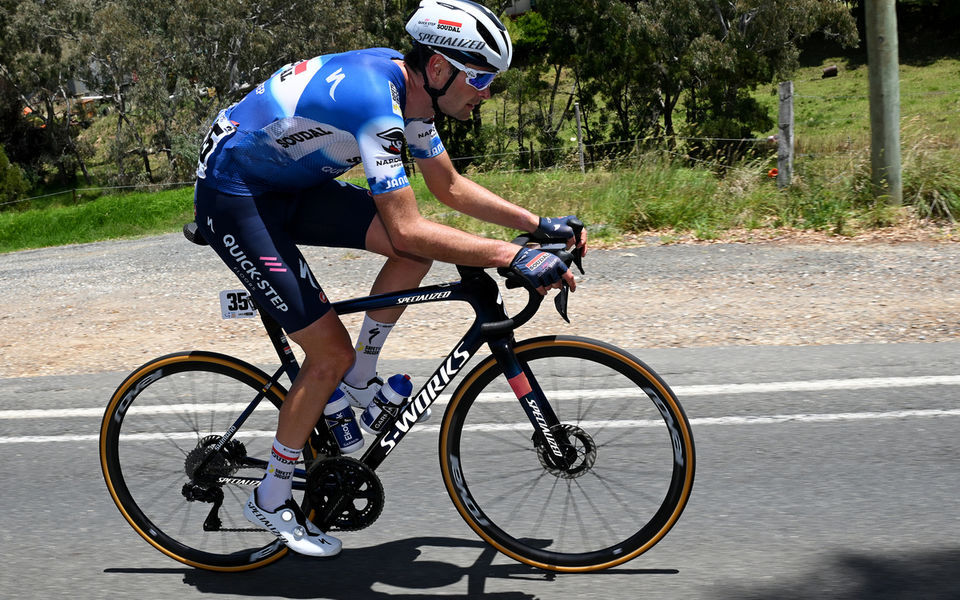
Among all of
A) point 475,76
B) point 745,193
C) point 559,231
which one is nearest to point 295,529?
point 559,231

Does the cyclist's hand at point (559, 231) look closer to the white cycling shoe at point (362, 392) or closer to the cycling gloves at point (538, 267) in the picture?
the cycling gloves at point (538, 267)

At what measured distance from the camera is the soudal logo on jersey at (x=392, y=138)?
2.99m

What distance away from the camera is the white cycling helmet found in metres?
3.03

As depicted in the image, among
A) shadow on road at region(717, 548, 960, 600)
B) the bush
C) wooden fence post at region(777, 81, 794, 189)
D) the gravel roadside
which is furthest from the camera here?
the bush

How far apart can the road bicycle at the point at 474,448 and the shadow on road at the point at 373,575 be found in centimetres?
7

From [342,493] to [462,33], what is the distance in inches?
65.3

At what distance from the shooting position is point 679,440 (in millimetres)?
3254

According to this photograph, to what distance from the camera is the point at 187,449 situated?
3779mm

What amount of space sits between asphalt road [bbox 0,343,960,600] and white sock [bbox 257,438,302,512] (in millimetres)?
323

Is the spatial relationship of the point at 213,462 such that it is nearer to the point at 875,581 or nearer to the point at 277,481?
the point at 277,481

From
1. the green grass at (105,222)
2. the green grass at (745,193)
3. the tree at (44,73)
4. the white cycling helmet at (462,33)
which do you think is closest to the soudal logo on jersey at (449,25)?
the white cycling helmet at (462,33)

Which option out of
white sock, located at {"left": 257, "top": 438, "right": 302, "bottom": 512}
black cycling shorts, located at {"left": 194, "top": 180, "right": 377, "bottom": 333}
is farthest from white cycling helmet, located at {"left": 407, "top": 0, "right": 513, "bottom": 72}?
white sock, located at {"left": 257, "top": 438, "right": 302, "bottom": 512}

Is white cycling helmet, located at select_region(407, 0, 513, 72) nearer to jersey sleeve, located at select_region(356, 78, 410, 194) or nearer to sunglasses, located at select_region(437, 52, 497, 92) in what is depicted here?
sunglasses, located at select_region(437, 52, 497, 92)

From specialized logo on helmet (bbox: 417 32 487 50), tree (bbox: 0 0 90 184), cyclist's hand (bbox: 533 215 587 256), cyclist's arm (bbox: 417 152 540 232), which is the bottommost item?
cyclist's hand (bbox: 533 215 587 256)
